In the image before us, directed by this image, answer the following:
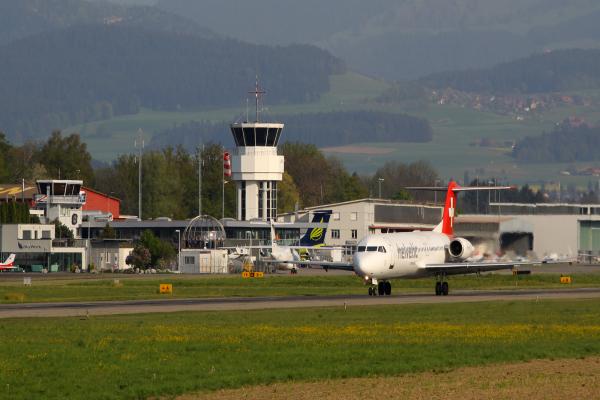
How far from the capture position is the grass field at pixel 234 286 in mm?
89125

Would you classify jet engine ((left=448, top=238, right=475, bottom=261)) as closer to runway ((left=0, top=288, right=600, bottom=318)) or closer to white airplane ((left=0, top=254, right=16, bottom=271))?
runway ((left=0, top=288, right=600, bottom=318))

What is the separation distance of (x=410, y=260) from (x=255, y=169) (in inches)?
3973

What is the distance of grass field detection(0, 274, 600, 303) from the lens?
89125 mm

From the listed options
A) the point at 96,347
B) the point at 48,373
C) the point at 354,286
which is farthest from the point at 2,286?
the point at 48,373

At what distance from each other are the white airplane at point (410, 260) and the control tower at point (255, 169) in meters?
94.7

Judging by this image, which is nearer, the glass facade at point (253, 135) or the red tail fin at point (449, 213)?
the red tail fin at point (449, 213)

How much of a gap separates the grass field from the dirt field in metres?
46.1

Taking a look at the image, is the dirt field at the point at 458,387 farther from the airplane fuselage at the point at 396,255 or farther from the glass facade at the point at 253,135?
the glass facade at the point at 253,135

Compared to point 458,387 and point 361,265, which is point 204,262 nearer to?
point 361,265

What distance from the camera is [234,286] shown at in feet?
348

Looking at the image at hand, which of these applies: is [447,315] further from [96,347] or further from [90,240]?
[90,240]

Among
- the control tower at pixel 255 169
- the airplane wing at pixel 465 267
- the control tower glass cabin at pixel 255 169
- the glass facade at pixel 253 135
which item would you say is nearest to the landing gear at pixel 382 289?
the airplane wing at pixel 465 267

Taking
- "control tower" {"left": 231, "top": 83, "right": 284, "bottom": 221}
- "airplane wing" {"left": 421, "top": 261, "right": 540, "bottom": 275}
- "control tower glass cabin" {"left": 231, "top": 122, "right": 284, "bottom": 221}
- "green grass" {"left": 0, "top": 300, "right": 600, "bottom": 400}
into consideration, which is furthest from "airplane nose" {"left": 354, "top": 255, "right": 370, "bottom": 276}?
"control tower" {"left": 231, "top": 83, "right": 284, "bottom": 221}

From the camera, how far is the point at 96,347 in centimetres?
4734
